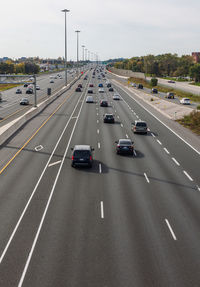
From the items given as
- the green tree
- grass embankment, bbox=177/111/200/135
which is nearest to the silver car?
grass embankment, bbox=177/111/200/135

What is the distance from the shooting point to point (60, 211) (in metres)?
18.5

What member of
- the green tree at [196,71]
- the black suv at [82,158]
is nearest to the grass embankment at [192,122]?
the black suv at [82,158]

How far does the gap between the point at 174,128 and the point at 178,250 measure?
107 feet

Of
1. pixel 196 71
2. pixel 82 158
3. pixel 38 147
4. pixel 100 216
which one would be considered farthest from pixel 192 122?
pixel 196 71

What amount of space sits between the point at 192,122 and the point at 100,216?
33.4 meters

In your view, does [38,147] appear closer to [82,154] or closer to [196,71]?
[82,154]

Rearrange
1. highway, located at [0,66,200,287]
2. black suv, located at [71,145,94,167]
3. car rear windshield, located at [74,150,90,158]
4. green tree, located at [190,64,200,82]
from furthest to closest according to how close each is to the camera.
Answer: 1. green tree, located at [190,64,200,82]
2. car rear windshield, located at [74,150,90,158]
3. black suv, located at [71,145,94,167]
4. highway, located at [0,66,200,287]

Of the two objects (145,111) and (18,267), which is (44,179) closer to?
(18,267)

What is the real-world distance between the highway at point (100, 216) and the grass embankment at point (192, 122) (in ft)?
33.1

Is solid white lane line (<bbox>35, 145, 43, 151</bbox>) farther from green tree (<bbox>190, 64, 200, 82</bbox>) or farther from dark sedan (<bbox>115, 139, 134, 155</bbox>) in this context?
green tree (<bbox>190, 64, 200, 82</bbox>)

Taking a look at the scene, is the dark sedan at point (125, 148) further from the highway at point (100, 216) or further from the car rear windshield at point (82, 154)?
the car rear windshield at point (82, 154)

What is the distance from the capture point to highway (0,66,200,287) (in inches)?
499

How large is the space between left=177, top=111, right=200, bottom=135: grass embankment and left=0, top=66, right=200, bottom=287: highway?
33.1 ft

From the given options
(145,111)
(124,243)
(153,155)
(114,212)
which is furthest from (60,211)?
(145,111)
